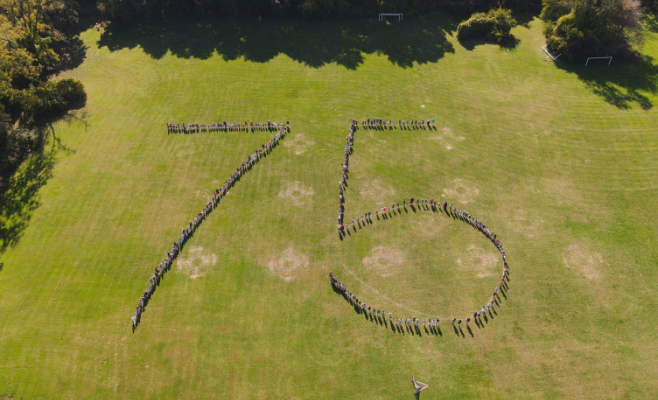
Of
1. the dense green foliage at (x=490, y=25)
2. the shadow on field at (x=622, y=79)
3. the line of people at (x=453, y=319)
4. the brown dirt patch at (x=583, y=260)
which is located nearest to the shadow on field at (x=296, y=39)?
the dense green foliage at (x=490, y=25)

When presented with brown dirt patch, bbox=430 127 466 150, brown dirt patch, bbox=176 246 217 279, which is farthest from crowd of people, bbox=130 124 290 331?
brown dirt patch, bbox=430 127 466 150

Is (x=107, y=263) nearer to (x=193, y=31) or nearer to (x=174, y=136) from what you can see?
(x=174, y=136)

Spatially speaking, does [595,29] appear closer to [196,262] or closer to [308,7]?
[308,7]

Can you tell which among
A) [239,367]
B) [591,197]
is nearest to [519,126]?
[591,197]

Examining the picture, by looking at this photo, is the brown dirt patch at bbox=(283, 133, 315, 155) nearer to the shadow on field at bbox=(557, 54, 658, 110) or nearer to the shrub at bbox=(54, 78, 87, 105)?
the shrub at bbox=(54, 78, 87, 105)

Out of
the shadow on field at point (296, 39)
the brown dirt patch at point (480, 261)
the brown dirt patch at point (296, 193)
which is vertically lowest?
the brown dirt patch at point (480, 261)

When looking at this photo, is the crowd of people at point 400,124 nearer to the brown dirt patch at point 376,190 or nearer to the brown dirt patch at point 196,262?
the brown dirt patch at point 376,190

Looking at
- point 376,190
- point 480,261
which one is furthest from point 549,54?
point 480,261
